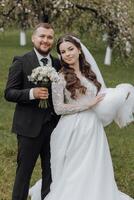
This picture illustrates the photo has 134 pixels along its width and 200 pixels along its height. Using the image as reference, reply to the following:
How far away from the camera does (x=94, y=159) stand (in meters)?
6.68

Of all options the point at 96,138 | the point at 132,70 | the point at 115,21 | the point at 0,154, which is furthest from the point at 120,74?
the point at 96,138

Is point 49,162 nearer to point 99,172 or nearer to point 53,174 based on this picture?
point 53,174

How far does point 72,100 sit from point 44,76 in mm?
707

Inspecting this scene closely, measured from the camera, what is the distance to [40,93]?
5.87 m

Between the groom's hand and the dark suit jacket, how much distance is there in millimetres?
140

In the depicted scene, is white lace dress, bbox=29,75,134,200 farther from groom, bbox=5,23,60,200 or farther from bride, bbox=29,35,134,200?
groom, bbox=5,23,60,200

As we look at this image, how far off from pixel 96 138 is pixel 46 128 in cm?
67

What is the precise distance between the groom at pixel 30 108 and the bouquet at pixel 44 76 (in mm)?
77

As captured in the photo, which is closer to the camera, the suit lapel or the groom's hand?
the groom's hand

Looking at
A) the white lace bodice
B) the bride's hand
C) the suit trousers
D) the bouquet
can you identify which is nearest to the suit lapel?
the bouquet

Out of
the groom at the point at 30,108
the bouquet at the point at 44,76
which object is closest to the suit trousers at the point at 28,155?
the groom at the point at 30,108

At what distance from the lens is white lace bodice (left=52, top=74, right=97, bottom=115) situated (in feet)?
20.6

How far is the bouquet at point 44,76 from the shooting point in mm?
5852

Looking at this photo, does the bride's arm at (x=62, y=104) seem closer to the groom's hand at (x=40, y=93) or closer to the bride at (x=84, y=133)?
the bride at (x=84, y=133)
